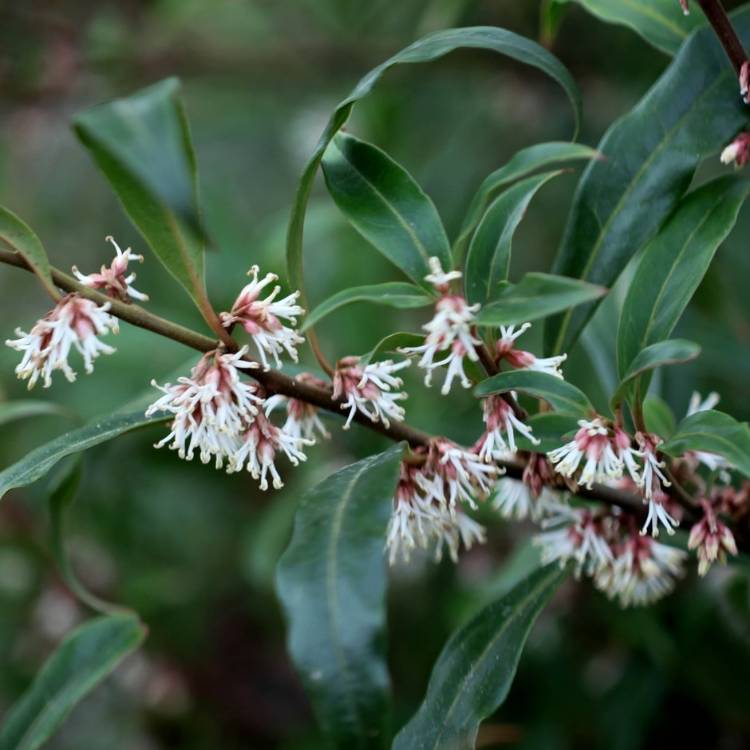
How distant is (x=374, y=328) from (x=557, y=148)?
1457mm

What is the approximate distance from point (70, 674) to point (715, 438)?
96cm

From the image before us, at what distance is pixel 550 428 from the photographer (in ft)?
3.68

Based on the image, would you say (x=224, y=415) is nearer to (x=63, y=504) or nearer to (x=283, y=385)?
(x=283, y=385)

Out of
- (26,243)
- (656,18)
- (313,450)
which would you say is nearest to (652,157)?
Answer: (656,18)

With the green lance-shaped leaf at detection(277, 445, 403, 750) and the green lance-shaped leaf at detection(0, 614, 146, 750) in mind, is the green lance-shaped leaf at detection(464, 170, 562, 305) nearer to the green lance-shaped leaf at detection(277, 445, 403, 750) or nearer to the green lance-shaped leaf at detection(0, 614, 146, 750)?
the green lance-shaped leaf at detection(277, 445, 403, 750)

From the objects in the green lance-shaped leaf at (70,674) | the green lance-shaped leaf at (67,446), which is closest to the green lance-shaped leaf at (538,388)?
the green lance-shaped leaf at (67,446)

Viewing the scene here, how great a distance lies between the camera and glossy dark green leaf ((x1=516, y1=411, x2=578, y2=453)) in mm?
1117

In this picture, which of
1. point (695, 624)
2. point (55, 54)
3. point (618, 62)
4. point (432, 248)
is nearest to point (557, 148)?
point (432, 248)

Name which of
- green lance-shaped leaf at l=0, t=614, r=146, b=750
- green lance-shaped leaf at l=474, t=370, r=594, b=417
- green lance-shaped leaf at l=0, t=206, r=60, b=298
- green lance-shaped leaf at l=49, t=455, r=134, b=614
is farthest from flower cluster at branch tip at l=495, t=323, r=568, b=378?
green lance-shaped leaf at l=0, t=614, r=146, b=750

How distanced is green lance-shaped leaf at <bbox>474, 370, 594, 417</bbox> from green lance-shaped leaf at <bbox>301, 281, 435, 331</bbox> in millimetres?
104

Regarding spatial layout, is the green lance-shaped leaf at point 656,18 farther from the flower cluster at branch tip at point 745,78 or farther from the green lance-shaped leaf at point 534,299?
the green lance-shaped leaf at point 534,299

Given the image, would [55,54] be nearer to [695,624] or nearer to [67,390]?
[67,390]

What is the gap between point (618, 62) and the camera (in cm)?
286

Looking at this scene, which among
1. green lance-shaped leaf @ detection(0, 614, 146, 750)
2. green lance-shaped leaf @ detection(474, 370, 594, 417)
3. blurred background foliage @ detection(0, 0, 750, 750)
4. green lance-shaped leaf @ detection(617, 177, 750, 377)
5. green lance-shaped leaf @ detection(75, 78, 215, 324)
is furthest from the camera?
blurred background foliage @ detection(0, 0, 750, 750)
